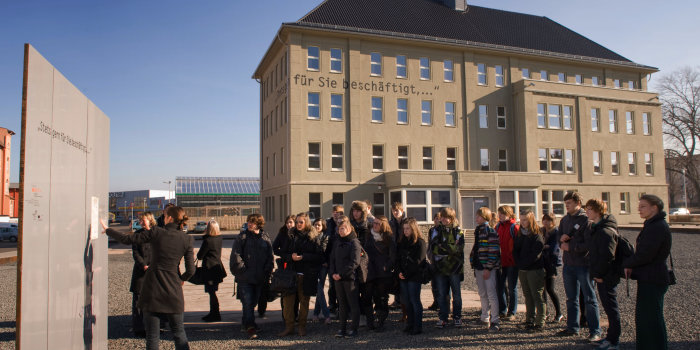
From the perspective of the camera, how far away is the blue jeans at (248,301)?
716cm

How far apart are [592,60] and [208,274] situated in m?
35.6

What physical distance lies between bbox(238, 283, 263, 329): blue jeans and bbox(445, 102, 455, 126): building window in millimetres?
26089

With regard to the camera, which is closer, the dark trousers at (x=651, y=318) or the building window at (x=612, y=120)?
the dark trousers at (x=651, y=318)

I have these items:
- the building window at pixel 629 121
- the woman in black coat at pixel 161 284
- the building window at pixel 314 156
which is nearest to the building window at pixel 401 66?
the building window at pixel 314 156

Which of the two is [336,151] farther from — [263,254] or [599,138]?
[263,254]

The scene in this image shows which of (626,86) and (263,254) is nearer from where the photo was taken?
(263,254)

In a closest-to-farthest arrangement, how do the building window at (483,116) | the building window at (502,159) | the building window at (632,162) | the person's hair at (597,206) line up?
1. the person's hair at (597,206)
2. the building window at (483,116)
3. the building window at (502,159)
4. the building window at (632,162)

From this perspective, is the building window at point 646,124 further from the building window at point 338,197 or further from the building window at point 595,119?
the building window at point 338,197

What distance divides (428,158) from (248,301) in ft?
81.7

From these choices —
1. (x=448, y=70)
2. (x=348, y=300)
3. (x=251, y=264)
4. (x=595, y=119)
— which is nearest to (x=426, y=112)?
(x=448, y=70)

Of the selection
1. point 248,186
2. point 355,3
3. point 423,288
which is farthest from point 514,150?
point 248,186

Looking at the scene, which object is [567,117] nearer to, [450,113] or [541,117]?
[541,117]

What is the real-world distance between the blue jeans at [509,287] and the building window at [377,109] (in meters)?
22.6

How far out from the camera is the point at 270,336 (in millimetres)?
7207
